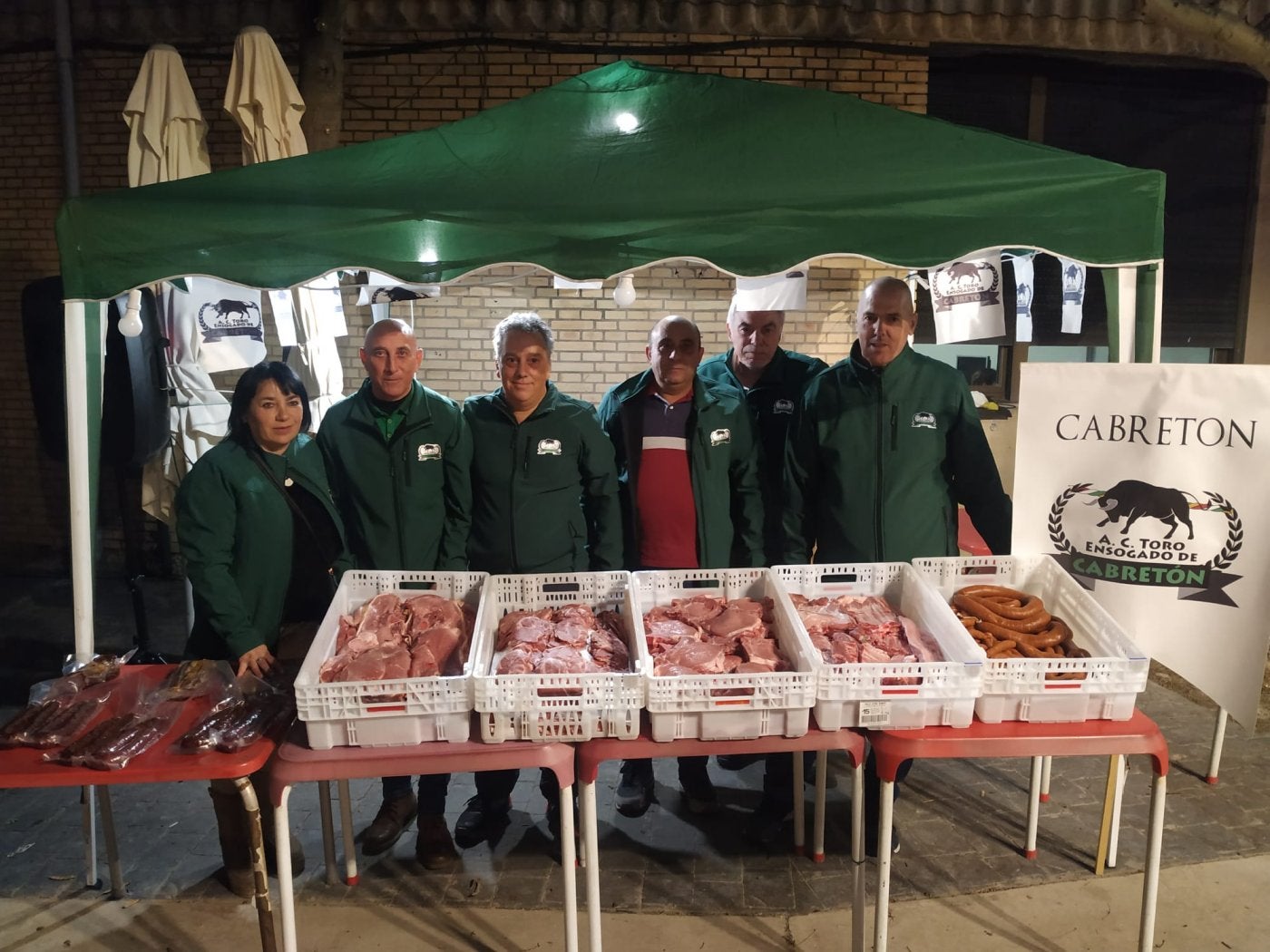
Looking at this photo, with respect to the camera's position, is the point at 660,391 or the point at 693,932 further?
the point at 660,391

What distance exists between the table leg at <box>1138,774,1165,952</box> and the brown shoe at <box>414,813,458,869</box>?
2618mm

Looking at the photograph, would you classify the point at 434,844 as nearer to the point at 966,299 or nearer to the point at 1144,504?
the point at 1144,504

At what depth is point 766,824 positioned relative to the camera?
383 cm

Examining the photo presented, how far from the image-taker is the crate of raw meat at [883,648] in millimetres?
2561

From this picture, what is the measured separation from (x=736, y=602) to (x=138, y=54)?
7054 mm

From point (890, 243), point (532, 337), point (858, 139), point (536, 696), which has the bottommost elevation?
point (536, 696)

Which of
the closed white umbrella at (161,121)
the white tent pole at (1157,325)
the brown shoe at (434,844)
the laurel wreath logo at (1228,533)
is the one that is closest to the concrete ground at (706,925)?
the brown shoe at (434,844)

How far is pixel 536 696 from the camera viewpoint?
253cm

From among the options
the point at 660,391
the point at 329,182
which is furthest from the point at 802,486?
the point at 329,182

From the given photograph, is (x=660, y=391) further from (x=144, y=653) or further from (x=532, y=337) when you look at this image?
(x=144, y=653)

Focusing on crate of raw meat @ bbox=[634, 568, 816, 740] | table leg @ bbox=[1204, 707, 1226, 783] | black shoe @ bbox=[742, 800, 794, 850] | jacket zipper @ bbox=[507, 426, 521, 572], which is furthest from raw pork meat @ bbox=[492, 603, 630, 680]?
table leg @ bbox=[1204, 707, 1226, 783]

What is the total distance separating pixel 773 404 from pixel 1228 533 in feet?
6.33

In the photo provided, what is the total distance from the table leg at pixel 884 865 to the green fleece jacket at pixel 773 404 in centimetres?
147

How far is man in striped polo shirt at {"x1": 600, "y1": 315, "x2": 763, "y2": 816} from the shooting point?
3.76 m
